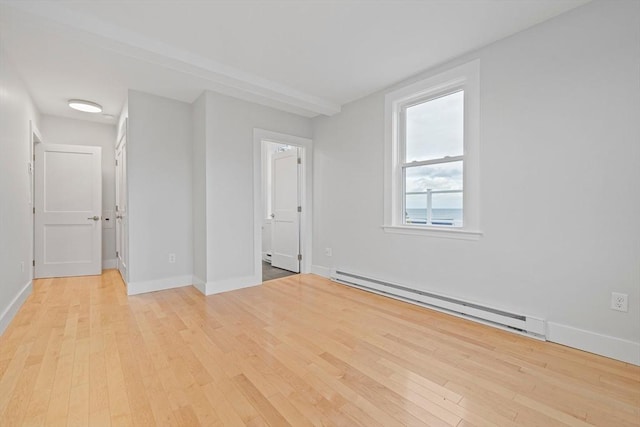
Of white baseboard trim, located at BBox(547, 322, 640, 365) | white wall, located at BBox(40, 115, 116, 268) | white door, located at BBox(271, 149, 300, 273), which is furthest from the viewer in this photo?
white door, located at BBox(271, 149, 300, 273)

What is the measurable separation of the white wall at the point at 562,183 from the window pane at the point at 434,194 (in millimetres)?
267

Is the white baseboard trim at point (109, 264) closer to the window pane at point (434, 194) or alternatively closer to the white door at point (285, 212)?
the white door at point (285, 212)

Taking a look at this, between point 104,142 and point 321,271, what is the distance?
4445 mm

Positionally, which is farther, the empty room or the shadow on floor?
the shadow on floor

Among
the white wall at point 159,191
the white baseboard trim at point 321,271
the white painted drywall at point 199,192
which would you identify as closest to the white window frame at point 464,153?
the white baseboard trim at point 321,271

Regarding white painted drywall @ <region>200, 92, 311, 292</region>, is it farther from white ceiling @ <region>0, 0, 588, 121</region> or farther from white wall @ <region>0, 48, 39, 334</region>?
white wall @ <region>0, 48, 39, 334</region>

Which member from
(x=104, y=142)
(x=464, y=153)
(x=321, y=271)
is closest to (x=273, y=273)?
(x=321, y=271)

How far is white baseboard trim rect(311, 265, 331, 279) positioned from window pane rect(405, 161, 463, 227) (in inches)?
61.4

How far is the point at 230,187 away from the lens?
12.5ft

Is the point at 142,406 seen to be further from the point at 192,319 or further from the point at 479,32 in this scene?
the point at 479,32

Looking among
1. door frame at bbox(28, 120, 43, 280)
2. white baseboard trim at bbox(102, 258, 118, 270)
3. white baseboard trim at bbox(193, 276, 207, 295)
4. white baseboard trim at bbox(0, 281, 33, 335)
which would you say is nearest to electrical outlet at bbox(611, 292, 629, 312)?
white baseboard trim at bbox(193, 276, 207, 295)

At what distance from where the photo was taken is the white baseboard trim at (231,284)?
3600 mm

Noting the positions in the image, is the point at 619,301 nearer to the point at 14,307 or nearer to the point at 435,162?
the point at 435,162

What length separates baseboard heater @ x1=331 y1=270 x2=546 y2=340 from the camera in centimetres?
242
